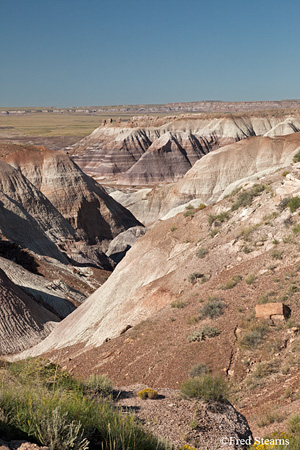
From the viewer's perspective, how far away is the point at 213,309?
1274cm

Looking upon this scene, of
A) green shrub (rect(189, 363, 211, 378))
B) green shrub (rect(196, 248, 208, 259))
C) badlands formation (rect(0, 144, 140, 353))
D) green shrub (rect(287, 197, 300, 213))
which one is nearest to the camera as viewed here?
green shrub (rect(189, 363, 211, 378))

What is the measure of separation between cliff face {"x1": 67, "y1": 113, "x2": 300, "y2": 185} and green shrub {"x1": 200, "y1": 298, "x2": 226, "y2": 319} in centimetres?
7933

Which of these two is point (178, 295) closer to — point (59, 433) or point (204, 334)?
point (204, 334)

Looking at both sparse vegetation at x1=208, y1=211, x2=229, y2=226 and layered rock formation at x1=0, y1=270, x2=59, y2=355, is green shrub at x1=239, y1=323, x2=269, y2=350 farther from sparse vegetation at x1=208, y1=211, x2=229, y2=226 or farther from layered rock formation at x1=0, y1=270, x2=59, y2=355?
layered rock formation at x1=0, y1=270, x2=59, y2=355

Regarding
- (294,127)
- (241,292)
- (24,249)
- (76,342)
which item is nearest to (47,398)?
(241,292)

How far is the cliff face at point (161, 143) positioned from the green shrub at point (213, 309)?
7933cm

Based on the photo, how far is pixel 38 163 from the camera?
58.0 meters

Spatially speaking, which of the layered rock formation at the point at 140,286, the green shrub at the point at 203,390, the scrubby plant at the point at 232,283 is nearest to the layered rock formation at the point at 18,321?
the layered rock formation at the point at 140,286

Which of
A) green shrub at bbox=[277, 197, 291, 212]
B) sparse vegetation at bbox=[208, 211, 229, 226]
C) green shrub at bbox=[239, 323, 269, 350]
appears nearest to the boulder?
green shrub at bbox=[239, 323, 269, 350]

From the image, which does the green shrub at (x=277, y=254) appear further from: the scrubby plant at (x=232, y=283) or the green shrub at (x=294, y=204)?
the green shrub at (x=294, y=204)

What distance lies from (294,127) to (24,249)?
6769 centimetres

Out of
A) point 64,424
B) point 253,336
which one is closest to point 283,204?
point 253,336

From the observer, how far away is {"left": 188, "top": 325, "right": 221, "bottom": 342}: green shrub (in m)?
11.8

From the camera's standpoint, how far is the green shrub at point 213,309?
12.6 metres
